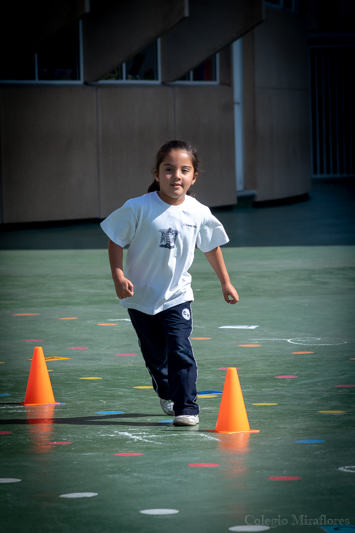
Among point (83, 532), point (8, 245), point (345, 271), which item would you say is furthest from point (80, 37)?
point (83, 532)

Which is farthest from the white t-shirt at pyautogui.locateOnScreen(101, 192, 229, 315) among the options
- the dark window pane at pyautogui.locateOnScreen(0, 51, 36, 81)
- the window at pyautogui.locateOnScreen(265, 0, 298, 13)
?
the window at pyautogui.locateOnScreen(265, 0, 298, 13)

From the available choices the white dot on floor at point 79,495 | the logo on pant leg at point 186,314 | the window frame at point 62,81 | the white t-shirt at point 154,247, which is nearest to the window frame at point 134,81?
the window frame at point 62,81

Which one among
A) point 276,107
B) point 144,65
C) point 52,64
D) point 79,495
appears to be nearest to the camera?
point 79,495

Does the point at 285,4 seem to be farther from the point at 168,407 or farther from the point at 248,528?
the point at 248,528

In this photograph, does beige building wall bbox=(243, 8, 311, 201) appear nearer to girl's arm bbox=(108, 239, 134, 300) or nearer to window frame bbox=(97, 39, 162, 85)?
window frame bbox=(97, 39, 162, 85)

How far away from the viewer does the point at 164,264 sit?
6.02 meters

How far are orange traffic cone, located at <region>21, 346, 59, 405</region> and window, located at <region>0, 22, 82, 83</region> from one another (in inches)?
607

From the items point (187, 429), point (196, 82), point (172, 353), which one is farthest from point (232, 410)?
point (196, 82)

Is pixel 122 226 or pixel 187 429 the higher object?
pixel 122 226

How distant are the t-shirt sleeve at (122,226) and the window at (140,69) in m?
17.6

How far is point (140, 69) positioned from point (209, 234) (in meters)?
18.4

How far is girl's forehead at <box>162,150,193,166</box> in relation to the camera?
6066 mm

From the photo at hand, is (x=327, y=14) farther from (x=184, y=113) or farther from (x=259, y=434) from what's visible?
(x=259, y=434)

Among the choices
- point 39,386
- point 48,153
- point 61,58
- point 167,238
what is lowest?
point 39,386
